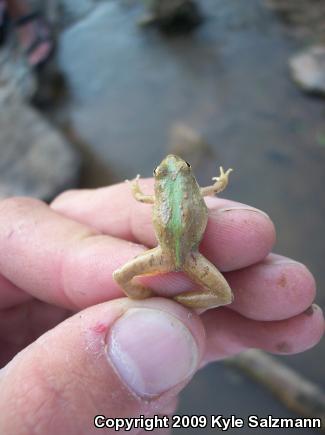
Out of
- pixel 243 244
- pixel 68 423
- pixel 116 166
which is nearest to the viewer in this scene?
pixel 68 423

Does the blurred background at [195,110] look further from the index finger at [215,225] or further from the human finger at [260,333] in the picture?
the index finger at [215,225]

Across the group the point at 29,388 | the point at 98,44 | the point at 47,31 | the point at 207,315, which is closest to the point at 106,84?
the point at 98,44

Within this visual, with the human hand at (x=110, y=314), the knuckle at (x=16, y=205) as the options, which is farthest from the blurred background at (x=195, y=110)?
the knuckle at (x=16, y=205)

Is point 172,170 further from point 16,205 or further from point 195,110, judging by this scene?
point 195,110

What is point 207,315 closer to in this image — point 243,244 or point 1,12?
point 243,244

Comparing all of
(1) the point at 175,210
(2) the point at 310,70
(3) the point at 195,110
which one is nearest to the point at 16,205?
(1) the point at 175,210

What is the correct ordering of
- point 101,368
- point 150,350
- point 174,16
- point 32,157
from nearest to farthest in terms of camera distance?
1. point 101,368
2. point 150,350
3. point 32,157
4. point 174,16
